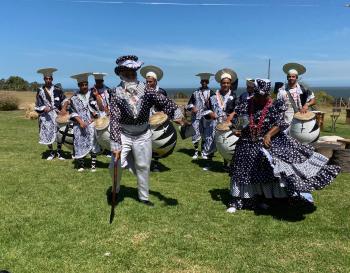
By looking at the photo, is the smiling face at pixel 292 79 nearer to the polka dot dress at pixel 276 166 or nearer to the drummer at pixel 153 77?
the drummer at pixel 153 77

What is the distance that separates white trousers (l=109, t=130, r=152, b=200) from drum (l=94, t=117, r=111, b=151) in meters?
2.30

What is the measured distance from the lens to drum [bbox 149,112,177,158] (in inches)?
354

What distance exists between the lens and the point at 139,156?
22.5 ft

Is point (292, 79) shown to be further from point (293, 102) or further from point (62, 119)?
point (62, 119)

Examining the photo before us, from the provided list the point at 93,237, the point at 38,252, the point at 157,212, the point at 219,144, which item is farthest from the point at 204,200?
the point at 38,252

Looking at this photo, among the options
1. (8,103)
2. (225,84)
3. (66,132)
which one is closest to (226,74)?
(225,84)

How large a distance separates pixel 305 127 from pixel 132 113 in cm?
468

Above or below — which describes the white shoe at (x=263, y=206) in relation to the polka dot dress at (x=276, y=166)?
below

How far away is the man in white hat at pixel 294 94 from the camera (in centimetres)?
1009

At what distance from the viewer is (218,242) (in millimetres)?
5578

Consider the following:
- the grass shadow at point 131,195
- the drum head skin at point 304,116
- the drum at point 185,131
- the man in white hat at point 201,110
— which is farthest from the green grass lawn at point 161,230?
the man in white hat at point 201,110

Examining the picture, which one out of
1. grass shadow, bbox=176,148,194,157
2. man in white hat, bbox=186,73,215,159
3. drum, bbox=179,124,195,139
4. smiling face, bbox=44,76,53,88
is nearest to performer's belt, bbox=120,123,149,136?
drum, bbox=179,124,195,139

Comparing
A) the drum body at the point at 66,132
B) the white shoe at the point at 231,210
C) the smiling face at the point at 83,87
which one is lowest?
the white shoe at the point at 231,210

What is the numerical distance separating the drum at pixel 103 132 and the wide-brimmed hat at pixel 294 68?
403 centimetres
